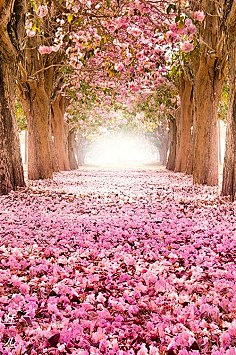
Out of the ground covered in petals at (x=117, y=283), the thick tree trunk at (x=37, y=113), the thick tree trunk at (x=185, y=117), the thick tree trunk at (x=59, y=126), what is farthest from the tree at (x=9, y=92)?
the thick tree trunk at (x=59, y=126)

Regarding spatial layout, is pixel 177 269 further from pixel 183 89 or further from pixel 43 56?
pixel 183 89

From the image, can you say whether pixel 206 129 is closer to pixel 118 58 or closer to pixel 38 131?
pixel 118 58

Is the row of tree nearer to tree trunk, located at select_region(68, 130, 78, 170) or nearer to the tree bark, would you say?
the tree bark

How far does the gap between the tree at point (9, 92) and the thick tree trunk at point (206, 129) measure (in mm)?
7503

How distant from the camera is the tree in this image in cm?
1338

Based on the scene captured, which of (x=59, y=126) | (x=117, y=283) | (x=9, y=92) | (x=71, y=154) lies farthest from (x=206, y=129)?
(x=71, y=154)

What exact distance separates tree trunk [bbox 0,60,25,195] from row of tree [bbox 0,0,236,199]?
1.2 inches

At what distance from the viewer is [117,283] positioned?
514 cm

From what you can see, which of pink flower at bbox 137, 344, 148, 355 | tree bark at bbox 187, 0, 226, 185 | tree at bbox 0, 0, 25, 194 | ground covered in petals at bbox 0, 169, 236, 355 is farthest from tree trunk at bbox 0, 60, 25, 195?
pink flower at bbox 137, 344, 148, 355

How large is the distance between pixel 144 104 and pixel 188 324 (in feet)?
102

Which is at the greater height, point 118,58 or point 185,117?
point 118,58

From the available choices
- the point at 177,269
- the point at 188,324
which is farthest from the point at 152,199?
the point at 188,324

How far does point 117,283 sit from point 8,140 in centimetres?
950

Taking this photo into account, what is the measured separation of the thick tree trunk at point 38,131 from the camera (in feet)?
70.7
